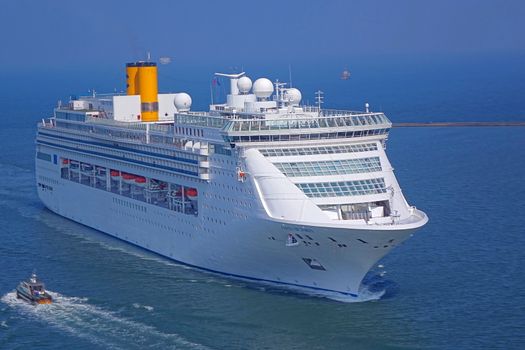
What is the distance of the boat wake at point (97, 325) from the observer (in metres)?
28.0

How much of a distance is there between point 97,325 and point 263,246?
6376 millimetres

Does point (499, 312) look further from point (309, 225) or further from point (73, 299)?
point (73, 299)

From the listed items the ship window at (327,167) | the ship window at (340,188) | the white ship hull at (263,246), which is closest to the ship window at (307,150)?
the ship window at (327,167)

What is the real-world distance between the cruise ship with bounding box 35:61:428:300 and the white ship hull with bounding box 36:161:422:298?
0.05 m

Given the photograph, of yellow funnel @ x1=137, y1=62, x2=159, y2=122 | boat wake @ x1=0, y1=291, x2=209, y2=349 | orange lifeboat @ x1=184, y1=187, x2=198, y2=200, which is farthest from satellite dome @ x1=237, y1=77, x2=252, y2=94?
boat wake @ x1=0, y1=291, x2=209, y2=349

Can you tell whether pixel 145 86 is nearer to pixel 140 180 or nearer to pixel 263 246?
pixel 140 180

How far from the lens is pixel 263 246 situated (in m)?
31.9

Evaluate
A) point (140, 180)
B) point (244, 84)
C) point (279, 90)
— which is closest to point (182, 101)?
point (244, 84)

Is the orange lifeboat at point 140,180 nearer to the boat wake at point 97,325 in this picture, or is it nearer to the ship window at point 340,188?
the boat wake at point 97,325

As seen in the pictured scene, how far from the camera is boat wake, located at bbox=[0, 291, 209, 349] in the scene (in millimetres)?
27984

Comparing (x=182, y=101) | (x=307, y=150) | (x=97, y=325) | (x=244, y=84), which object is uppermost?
(x=244, y=84)

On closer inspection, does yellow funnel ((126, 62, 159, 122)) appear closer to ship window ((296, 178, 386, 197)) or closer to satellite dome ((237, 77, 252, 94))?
satellite dome ((237, 77, 252, 94))

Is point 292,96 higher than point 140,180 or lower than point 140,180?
higher

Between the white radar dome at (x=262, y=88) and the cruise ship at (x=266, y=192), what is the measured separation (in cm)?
5
